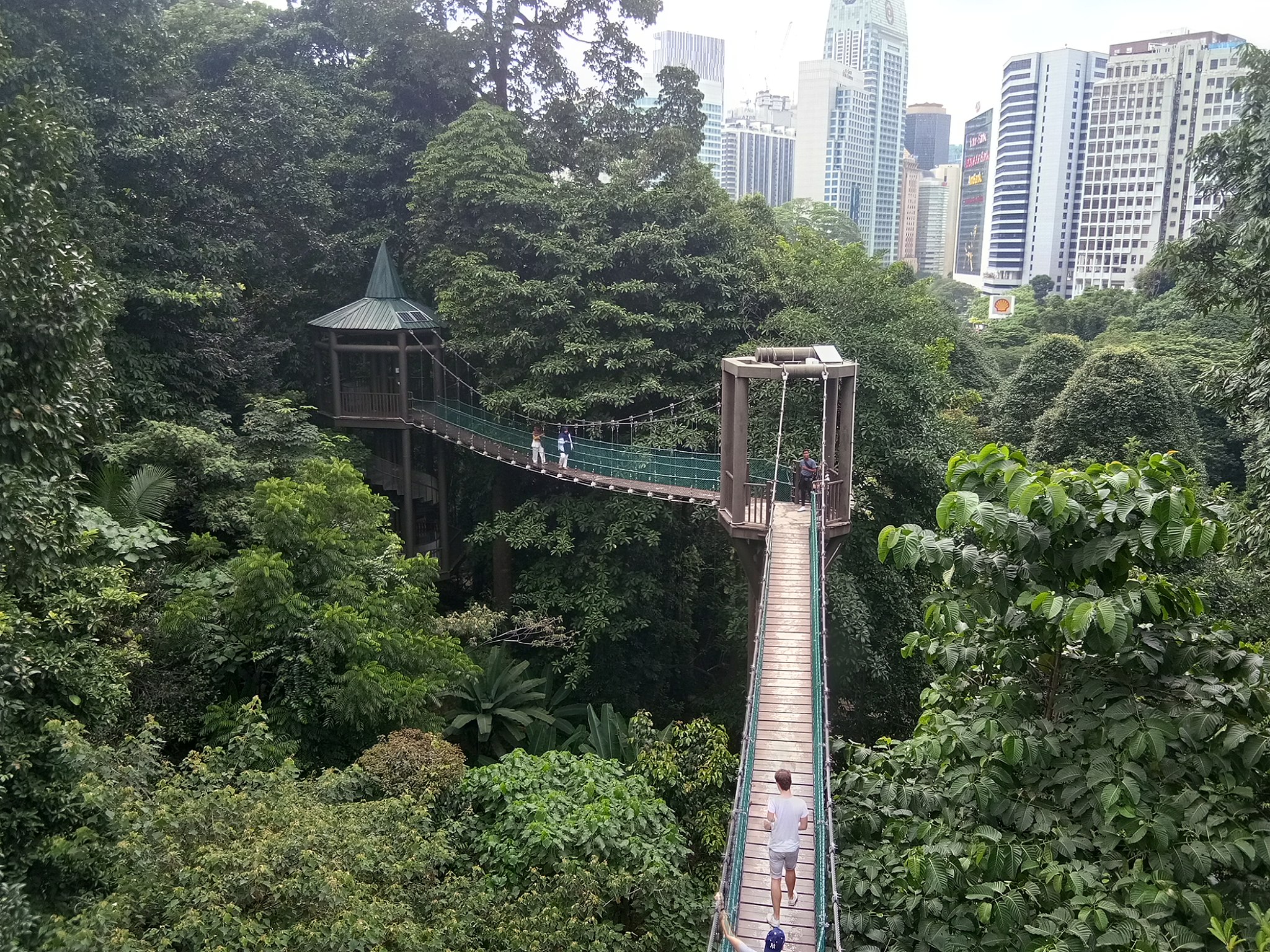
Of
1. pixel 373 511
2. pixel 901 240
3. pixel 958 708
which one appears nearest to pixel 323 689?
pixel 373 511

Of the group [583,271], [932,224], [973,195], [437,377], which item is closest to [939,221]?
[932,224]

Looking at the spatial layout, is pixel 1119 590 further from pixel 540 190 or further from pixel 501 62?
pixel 501 62

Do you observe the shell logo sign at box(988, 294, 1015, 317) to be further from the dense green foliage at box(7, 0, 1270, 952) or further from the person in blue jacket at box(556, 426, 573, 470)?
the person in blue jacket at box(556, 426, 573, 470)

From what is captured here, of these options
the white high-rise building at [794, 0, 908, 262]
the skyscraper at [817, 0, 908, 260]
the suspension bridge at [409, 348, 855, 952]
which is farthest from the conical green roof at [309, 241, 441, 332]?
the skyscraper at [817, 0, 908, 260]

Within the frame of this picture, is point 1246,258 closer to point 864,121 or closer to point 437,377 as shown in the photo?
point 437,377

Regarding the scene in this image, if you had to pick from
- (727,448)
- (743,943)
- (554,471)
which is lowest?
(743,943)

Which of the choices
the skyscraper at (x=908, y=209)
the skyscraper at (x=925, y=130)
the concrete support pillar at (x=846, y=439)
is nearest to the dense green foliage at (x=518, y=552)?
the concrete support pillar at (x=846, y=439)

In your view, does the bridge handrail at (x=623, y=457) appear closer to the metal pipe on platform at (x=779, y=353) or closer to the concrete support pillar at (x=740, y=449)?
the concrete support pillar at (x=740, y=449)
